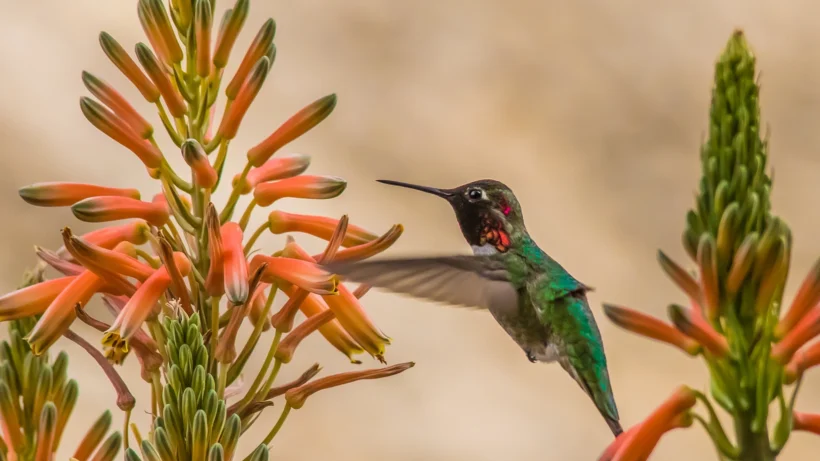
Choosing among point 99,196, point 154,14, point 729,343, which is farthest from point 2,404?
point 729,343

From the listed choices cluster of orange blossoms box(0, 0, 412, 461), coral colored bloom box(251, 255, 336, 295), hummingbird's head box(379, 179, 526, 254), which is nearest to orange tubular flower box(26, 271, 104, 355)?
cluster of orange blossoms box(0, 0, 412, 461)

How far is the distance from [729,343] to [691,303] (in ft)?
0.42

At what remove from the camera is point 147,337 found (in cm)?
234

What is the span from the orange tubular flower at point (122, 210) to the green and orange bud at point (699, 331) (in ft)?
4.26

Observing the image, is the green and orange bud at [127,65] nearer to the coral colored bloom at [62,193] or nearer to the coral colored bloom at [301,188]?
the coral colored bloom at [62,193]

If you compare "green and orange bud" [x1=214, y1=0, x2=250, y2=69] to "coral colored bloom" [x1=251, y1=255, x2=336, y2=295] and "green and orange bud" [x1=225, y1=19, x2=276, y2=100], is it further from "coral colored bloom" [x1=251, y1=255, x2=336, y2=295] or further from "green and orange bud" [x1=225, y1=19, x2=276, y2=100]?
"coral colored bloom" [x1=251, y1=255, x2=336, y2=295]

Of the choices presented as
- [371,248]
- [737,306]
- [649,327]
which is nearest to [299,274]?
[371,248]

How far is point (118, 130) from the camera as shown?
2568 millimetres

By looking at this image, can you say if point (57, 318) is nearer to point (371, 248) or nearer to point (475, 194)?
point (371, 248)

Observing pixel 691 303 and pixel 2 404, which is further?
pixel 2 404

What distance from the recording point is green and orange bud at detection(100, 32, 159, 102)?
8.63 feet

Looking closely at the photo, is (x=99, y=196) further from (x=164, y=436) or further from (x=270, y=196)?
(x=164, y=436)

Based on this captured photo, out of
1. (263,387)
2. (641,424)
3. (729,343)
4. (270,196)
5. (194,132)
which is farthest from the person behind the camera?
(270,196)

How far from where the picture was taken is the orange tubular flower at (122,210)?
245 centimetres
